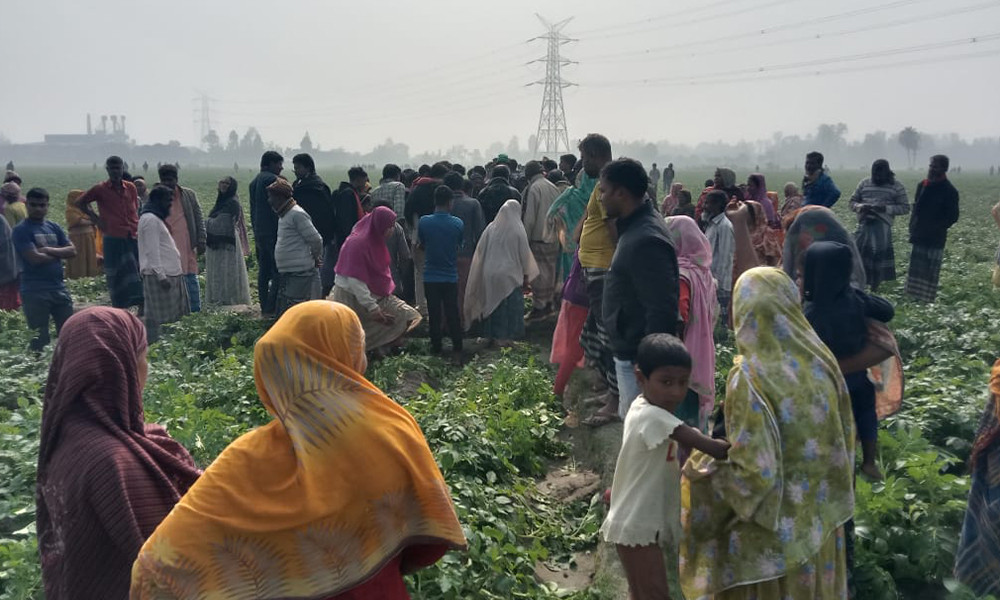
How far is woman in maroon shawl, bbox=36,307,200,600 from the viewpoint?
253 cm

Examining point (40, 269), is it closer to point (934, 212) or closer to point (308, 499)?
point (308, 499)

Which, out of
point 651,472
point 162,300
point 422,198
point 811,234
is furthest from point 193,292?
point 651,472

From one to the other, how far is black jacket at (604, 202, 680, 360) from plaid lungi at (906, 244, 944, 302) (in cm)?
770

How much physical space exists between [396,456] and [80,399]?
116 centimetres

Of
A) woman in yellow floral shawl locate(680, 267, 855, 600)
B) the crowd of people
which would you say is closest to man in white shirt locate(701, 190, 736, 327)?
the crowd of people

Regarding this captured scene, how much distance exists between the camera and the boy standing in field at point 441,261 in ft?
27.4

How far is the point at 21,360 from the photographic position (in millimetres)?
7145

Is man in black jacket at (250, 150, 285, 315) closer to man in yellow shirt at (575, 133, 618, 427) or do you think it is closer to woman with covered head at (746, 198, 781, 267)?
man in yellow shirt at (575, 133, 618, 427)

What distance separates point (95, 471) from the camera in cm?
252

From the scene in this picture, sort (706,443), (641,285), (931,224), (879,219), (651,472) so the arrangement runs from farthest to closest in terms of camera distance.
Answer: (879,219), (931,224), (641,285), (651,472), (706,443)

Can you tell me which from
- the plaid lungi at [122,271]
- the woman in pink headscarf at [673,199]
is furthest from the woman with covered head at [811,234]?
the plaid lungi at [122,271]

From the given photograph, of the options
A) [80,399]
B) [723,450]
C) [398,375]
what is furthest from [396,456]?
[398,375]

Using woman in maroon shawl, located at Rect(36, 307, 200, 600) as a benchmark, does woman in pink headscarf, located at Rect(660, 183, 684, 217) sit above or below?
above

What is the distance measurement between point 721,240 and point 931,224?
4393 millimetres
